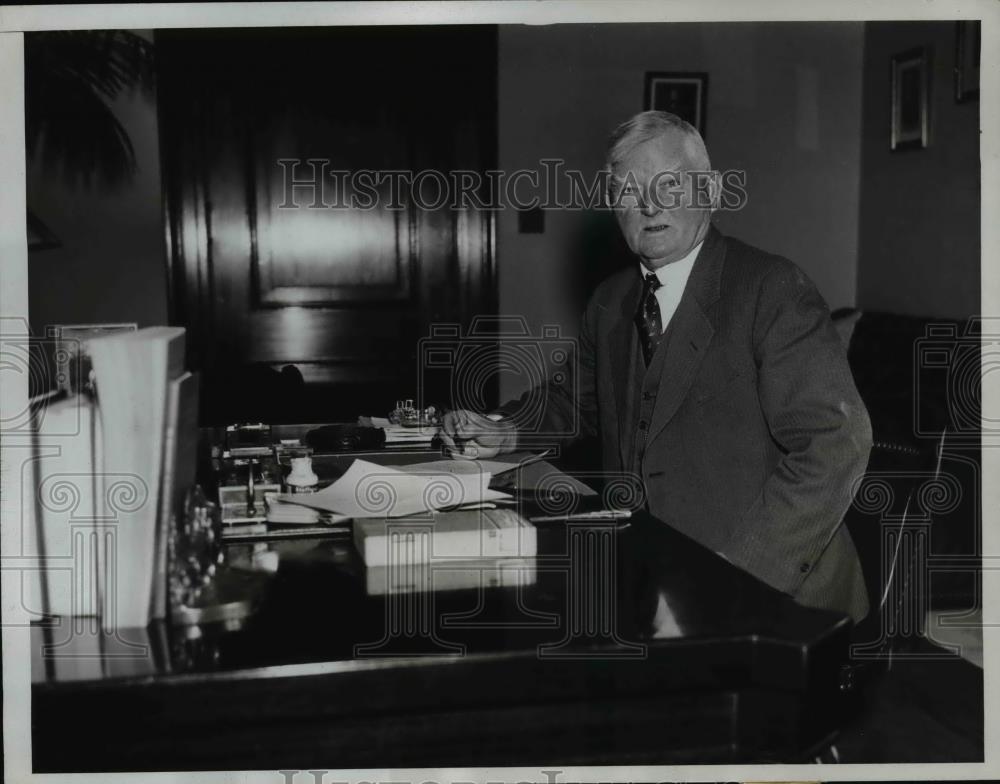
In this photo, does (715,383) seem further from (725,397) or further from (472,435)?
(472,435)

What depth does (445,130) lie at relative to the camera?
466 cm

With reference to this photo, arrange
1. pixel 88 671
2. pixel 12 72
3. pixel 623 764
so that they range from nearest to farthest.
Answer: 1. pixel 88 671
2. pixel 623 764
3. pixel 12 72

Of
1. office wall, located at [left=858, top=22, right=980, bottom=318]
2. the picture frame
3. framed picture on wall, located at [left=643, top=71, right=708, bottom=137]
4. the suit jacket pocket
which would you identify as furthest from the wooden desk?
framed picture on wall, located at [left=643, top=71, right=708, bottom=137]

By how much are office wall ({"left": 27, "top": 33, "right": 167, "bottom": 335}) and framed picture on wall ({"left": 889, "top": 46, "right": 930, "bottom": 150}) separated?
3179 millimetres

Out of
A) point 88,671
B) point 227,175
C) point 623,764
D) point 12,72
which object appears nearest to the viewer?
point 88,671

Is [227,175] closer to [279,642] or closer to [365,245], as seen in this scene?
[365,245]

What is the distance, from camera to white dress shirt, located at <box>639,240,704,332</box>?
1.91m

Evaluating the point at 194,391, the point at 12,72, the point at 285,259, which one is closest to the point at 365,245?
the point at 285,259

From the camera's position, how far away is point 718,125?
467cm

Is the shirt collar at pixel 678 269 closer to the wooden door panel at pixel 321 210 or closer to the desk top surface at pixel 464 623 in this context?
the desk top surface at pixel 464 623

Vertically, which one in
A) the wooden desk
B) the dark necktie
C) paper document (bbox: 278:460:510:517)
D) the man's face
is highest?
the man's face

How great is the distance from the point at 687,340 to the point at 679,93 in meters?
3.13

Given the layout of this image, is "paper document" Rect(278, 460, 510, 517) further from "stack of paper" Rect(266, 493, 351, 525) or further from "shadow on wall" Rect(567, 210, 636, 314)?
"shadow on wall" Rect(567, 210, 636, 314)

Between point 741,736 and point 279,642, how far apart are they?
45 centimetres
